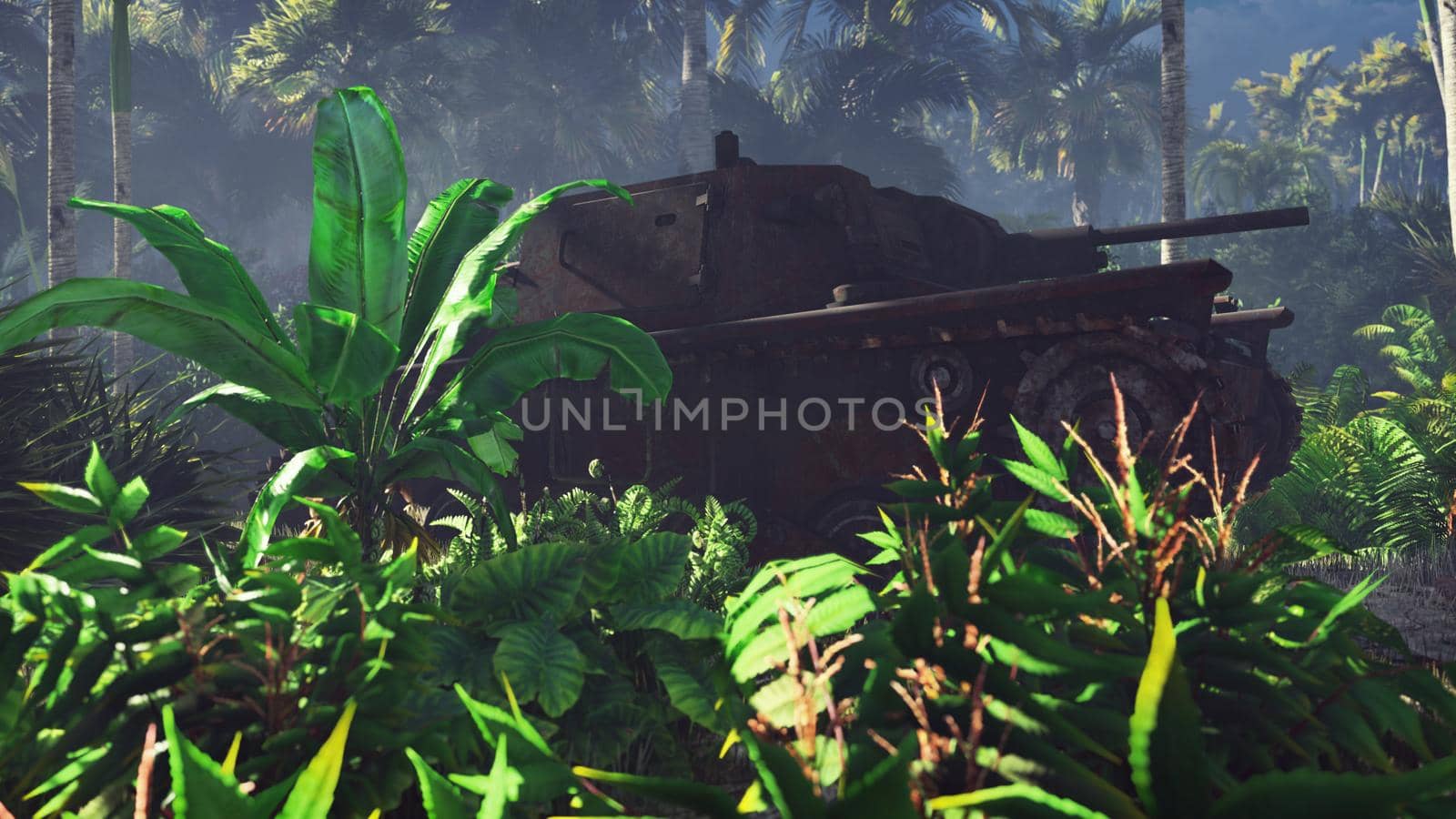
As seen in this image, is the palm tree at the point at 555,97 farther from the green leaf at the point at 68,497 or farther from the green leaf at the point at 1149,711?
the green leaf at the point at 1149,711

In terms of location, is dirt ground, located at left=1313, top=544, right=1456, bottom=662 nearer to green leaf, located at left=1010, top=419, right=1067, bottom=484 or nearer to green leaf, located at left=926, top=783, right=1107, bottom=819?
green leaf, located at left=1010, top=419, right=1067, bottom=484

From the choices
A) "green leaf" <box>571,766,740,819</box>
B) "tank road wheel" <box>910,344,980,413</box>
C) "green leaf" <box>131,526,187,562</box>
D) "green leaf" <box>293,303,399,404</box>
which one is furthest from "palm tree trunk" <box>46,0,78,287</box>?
"green leaf" <box>571,766,740,819</box>

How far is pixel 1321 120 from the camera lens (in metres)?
59.8

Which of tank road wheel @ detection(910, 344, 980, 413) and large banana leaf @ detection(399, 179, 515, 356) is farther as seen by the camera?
tank road wheel @ detection(910, 344, 980, 413)

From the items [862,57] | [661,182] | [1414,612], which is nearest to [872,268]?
[661,182]

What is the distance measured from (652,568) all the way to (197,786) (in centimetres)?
231

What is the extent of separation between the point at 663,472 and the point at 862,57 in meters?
29.7

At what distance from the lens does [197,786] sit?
107cm

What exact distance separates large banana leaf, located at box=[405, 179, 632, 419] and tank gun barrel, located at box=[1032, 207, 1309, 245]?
5.21 m

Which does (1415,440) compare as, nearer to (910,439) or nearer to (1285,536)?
(910,439)

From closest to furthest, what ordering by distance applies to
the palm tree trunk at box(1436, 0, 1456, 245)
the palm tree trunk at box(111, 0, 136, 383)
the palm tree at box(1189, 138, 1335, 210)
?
1. the palm tree trunk at box(1436, 0, 1456, 245)
2. the palm tree trunk at box(111, 0, 136, 383)
3. the palm tree at box(1189, 138, 1335, 210)

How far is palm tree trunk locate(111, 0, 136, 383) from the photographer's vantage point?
14852mm

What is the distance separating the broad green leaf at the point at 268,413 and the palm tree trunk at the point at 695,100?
70.2 ft

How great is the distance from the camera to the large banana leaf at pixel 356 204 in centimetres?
493
